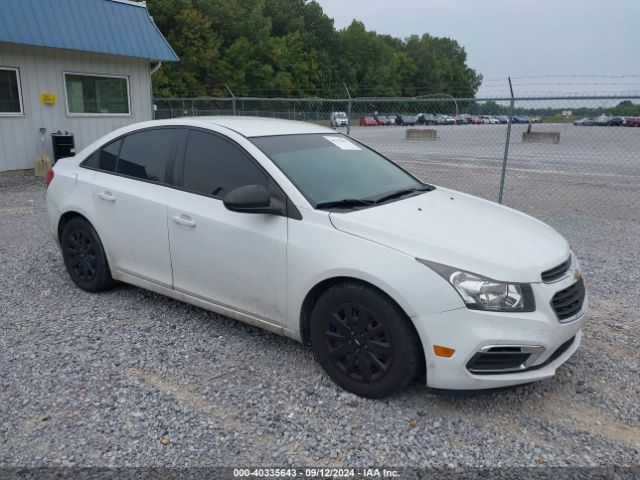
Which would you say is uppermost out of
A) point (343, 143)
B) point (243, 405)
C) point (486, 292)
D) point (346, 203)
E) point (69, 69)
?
point (69, 69)

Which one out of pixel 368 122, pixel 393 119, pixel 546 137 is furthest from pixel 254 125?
pixel 393 119

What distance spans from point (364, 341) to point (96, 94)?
1179cm

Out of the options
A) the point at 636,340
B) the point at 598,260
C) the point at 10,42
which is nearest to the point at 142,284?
the point at 636,340

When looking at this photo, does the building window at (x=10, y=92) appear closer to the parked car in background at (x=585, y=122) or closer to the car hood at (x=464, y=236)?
the car hood at (x=464, y=236)

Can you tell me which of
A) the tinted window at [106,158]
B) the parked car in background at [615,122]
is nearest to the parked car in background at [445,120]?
the parked car in background at [615,122]

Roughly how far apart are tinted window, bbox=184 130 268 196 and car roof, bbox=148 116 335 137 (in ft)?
0.47

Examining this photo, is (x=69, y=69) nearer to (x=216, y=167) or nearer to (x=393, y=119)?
(x=216, y=167)

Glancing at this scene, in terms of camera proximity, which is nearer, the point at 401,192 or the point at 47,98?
the point at 401,192

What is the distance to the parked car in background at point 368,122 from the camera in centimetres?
1616

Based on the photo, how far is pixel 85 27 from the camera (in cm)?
1156

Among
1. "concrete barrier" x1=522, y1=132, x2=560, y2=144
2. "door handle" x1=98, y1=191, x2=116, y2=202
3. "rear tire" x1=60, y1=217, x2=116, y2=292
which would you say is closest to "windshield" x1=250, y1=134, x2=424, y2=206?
"door handle" x1=98, y1=191, x2=116, y2=202

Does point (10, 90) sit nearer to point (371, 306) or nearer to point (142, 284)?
point (142, 284)

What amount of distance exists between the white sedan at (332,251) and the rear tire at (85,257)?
0.7 inches

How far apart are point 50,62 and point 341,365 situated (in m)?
11.2
